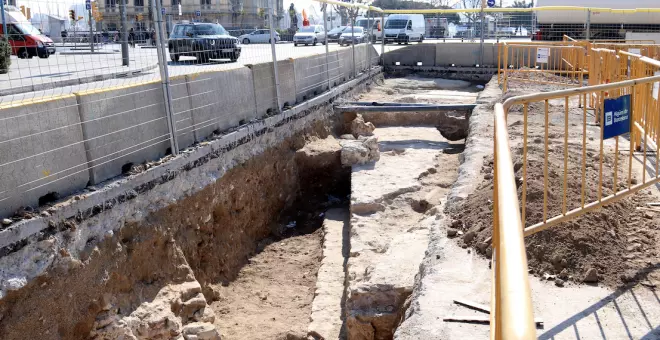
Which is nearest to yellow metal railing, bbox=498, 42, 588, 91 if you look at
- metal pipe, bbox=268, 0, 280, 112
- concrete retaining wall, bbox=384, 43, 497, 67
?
concrete retaining wall, bbox=384, 43, 497, 67

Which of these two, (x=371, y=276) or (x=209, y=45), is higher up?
(x=209, y=45)

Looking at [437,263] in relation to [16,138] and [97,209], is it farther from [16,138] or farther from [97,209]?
[16,138]

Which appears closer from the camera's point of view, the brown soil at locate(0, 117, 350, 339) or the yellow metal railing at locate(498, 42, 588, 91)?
the brown soil at locate(0, 117, 350, 339)

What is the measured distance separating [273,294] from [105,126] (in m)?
2.69

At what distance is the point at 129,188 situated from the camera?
20.9 feet

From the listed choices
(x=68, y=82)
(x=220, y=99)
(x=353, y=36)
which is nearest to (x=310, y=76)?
(x=220, y=99)

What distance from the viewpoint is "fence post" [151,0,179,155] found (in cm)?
687

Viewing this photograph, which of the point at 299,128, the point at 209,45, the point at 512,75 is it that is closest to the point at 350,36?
the point at 512,75

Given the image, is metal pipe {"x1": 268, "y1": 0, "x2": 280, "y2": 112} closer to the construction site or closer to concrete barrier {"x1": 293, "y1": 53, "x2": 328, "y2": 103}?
the construction site

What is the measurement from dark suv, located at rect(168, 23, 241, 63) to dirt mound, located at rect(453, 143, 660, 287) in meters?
4.18

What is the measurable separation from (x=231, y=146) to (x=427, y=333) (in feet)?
15.9

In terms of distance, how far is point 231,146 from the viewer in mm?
8516

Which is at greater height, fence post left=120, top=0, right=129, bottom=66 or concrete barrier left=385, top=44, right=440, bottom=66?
fence post left=120, top=0, right=129, bottom=66

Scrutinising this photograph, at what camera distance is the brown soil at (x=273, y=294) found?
22.1 feet
